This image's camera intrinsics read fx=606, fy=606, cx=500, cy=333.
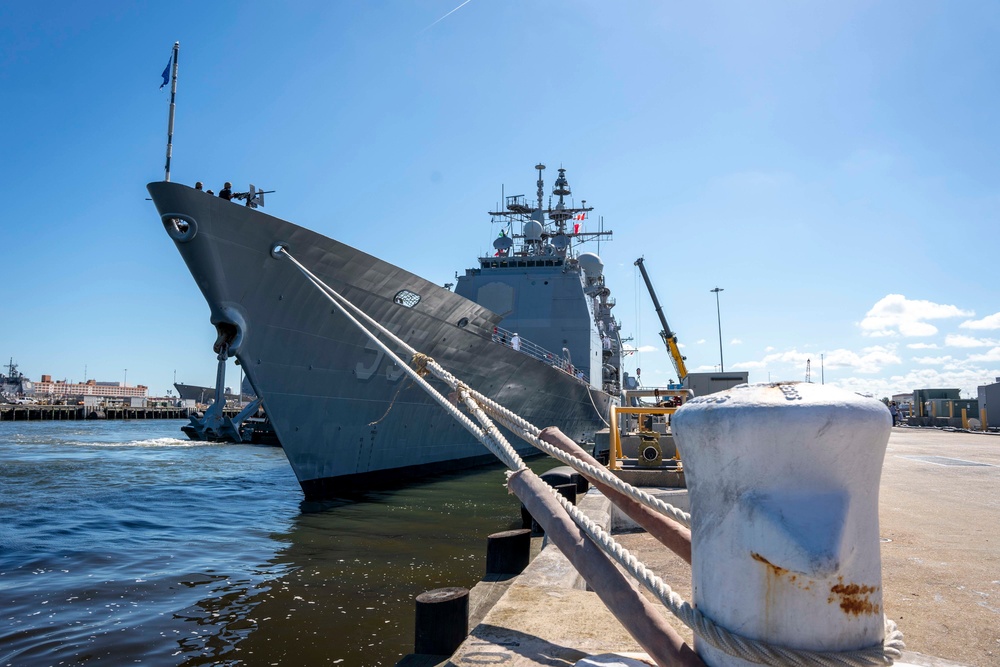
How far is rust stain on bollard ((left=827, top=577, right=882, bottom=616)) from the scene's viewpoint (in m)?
1.24

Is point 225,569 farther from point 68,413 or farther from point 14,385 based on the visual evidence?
point 14,385

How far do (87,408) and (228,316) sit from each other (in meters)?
62.8

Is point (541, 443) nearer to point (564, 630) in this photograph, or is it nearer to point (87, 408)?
point (564, 630)

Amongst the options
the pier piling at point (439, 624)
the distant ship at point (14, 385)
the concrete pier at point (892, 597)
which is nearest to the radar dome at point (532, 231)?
Answer: the concrete pier at point (892, 597)

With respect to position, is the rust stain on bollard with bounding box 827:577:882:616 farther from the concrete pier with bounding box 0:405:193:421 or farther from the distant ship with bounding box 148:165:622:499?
the concrete pier with bounding box 0:405:193:421

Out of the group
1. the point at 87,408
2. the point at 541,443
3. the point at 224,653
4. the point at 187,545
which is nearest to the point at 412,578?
the point at 224,653

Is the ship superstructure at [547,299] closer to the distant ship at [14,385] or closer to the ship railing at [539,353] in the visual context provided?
the ship railing at [539,353]

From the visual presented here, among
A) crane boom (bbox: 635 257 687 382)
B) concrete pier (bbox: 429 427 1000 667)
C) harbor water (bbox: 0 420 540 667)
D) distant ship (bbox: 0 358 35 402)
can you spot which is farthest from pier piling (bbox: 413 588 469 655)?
distant ship (bbox: 0 358 35 402)

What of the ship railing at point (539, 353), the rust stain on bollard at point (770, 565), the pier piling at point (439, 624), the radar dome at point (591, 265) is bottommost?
the pier piling at point (439, 624)

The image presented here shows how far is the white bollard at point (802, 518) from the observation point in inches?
48.7

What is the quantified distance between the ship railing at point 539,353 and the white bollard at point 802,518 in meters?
11.1

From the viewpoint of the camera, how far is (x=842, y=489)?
127 cm

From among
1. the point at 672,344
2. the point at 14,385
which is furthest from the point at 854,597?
the point at 14,385

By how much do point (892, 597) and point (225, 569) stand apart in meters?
5.41
